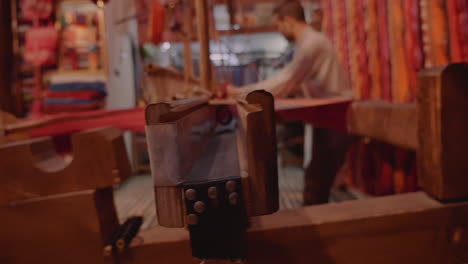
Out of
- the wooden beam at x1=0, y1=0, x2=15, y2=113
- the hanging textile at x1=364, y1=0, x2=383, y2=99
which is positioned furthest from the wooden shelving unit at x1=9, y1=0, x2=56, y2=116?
the hanging textile at x1=364, y1=0, x2=383, y2=99

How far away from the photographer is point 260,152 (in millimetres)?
642

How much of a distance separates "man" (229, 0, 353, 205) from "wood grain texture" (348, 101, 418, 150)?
640mm

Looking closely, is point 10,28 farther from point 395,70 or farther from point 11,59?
point 395,70

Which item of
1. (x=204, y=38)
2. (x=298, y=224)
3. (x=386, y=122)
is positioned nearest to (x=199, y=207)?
(x=298, y=224)

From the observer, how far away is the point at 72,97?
15.4ft

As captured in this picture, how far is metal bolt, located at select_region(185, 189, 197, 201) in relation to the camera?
2.01ft

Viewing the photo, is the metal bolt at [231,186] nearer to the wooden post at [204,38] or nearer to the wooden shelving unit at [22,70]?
the wooden post at [204,38]

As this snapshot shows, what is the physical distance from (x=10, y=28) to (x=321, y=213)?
5.51 metres

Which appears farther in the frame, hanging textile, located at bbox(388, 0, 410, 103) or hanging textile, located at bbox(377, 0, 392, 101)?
hanging textile, located at bbox(377, 0, 392, 101)

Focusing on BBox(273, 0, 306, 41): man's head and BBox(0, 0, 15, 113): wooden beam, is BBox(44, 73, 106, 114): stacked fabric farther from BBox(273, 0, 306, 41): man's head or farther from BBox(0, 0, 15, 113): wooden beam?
BBox(273, 0, 306, 41): man's head

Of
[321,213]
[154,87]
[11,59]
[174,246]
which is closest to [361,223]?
[321,213]

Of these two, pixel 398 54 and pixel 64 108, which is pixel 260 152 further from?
pixel 64 108

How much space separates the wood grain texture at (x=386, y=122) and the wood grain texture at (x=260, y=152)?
76cm

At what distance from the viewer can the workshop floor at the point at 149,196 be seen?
3477 mm
